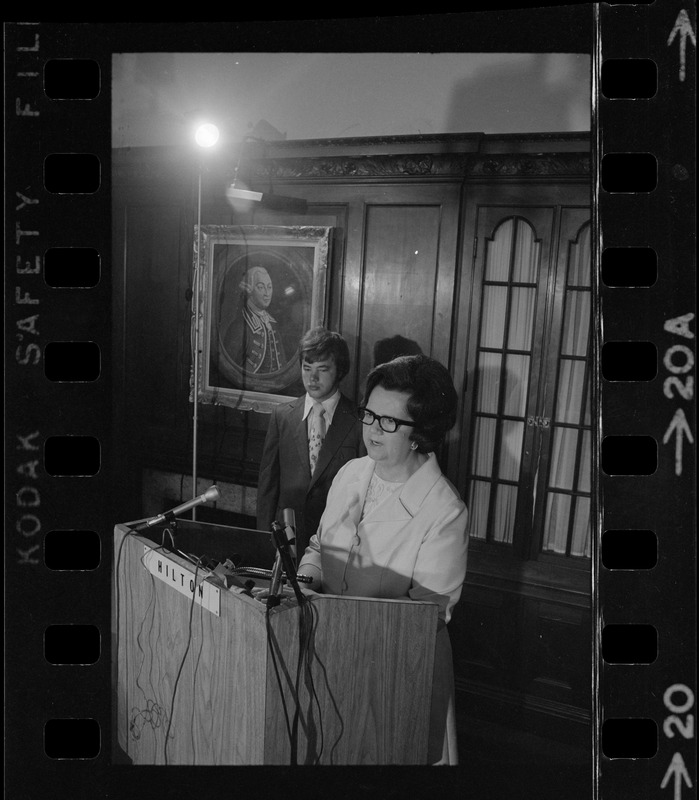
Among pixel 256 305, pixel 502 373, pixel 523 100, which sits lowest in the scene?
pixel 502 373

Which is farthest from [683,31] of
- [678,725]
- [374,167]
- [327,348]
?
[678,725]

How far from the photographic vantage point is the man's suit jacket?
4.67 feet

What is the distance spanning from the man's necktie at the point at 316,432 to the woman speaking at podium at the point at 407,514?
71mm

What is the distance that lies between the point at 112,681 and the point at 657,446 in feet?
3.79

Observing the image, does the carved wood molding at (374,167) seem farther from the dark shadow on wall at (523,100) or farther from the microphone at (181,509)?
the microphone at (181,509)

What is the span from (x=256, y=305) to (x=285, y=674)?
2.24ft

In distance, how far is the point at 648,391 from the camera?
1.39 metres

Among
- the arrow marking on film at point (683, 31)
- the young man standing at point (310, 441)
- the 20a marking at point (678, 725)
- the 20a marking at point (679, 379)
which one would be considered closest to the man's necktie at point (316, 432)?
the young man standing at point (310, 441)

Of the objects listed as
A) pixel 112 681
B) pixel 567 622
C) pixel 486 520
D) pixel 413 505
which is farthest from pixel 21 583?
pixel 567 622

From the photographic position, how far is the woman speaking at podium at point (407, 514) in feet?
4.52

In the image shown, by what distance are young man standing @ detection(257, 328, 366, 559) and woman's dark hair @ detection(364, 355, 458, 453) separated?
88 millimetres

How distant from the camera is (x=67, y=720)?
147 centimetres

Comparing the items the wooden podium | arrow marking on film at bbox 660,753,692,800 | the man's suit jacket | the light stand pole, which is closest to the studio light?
the light stand pole

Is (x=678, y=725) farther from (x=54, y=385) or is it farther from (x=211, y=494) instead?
(x=54, y=385)
